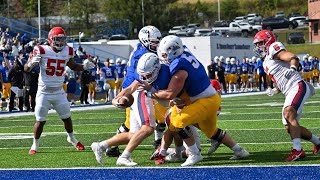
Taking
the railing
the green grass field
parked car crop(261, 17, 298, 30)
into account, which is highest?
parked car crop(261, 17, 298, 30)

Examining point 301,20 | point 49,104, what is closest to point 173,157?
point 49,104

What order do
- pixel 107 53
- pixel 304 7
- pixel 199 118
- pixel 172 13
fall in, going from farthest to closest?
pixel 304 7 < pixel 172 13 < pixel 107 53 < pixel 199 118

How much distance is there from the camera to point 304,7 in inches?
3164

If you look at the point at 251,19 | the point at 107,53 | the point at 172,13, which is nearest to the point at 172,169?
the point at 107,53

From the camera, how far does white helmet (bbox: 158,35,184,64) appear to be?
26.0 ft

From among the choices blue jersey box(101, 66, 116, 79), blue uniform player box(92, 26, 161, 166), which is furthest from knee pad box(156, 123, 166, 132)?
blue jersey box(101, 66, 116, 79)

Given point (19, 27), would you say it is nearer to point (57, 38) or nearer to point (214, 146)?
point (57, 38)

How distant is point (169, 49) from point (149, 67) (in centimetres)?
32

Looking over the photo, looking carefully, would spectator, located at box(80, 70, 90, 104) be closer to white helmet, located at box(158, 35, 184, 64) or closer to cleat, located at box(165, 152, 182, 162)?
cleat, located at box(165, 152, 182, 162)

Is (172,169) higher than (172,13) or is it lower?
lower

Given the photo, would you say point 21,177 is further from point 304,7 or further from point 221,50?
point 304,7

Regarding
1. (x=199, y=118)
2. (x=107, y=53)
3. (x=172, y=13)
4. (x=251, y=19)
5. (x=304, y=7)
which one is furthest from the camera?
(x=304, y=7)

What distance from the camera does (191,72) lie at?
25.9 ft

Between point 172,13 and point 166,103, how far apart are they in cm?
6566
